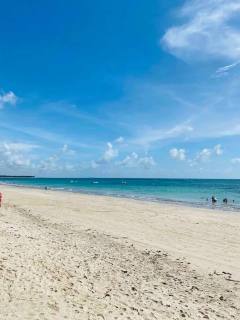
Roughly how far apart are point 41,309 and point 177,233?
12520 millimetres

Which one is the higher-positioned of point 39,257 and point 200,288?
point 39,257

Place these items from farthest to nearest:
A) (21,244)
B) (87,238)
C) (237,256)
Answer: (87,238) < (237,256) < (21,244)

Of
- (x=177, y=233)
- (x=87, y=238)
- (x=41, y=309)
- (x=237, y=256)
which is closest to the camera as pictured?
(x=41, y=309)

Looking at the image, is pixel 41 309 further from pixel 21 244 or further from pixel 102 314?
pixel 21 244

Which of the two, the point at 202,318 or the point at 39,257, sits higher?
the point at 39,257

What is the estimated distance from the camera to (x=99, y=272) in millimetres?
9852

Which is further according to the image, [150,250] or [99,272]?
[150,250]

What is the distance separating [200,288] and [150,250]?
447 cm

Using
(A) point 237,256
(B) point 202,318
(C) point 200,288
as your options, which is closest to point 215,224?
(A) point 237,256

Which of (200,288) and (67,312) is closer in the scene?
(67,312)

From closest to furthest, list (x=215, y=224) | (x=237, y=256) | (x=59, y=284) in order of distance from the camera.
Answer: (x=59, y=284) < (x=237, y=256) < (x=215, y=224)

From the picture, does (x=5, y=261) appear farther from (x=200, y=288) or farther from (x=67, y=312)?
(x=200, y=288)

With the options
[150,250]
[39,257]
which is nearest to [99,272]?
[39,257]

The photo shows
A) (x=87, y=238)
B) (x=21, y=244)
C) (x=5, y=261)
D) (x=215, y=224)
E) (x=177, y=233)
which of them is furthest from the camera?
(x=215, y=224)
